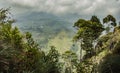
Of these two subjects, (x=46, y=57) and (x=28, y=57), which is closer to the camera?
(x=28, y=57)

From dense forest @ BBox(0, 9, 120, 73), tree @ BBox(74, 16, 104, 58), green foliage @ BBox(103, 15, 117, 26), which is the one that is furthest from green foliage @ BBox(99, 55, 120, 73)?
green foliage @ BBox(103, 15, 117, 26)

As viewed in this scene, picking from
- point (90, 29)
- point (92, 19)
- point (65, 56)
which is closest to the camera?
point (90, 29)

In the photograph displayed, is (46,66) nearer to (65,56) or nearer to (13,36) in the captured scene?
(13,36)

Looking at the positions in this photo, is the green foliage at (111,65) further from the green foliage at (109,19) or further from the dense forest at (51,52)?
the green foliage at (109,19)

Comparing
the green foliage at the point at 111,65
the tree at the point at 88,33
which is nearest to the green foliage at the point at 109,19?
the tree at the point at 88,33

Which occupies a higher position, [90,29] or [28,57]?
[90,29]

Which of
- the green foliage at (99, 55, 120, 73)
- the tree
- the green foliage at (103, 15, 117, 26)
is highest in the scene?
the green foliage at (103, 15, 117, 26)

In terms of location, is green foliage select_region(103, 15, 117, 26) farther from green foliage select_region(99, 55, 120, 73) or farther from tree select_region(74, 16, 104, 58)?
green foliage select_region(99, 55, 120, 73)

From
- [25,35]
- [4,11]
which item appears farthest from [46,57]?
[4,11]
